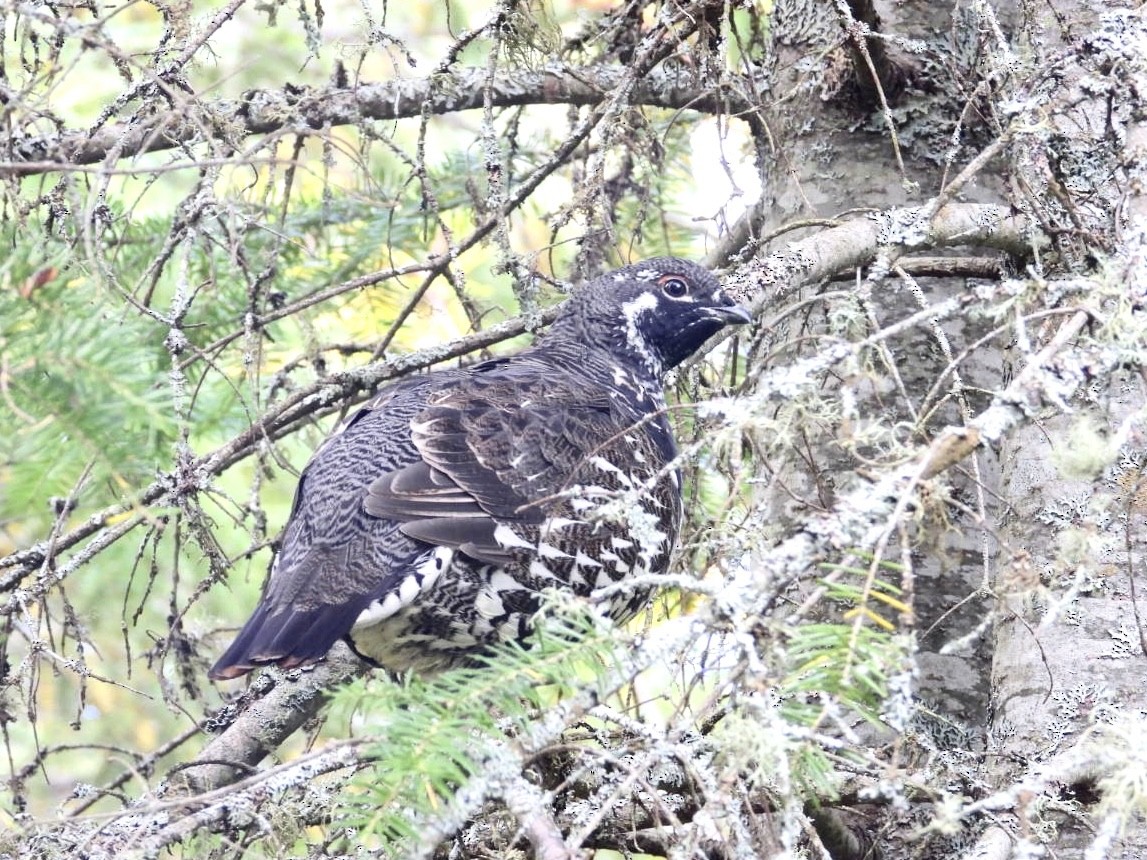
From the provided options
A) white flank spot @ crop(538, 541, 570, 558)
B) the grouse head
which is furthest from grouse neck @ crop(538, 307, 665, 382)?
white flank spot @ crop(538, 541, 570, 558)

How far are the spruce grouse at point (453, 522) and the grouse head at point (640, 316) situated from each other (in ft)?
0.98

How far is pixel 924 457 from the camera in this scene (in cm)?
192

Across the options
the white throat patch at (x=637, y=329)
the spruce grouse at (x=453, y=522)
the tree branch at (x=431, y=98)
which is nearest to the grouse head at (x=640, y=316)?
the white throat patch at (x=637, y=329)

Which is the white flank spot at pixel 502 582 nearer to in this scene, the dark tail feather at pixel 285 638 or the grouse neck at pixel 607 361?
the dark tail feather at pixel 285 638

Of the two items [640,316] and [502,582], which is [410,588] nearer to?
[502,582]

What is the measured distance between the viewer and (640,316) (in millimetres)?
4570

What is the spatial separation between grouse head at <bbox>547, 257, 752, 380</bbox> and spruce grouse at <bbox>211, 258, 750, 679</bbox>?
0.98 feet

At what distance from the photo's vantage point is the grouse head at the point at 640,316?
4465mm

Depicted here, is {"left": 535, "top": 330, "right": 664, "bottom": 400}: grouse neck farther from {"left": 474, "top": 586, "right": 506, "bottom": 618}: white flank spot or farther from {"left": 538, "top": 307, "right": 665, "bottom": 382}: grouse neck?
{"left": 474, "top": 586, "right": 506, "bottom": 618}: white flank spot

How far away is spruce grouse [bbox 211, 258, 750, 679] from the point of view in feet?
11.2

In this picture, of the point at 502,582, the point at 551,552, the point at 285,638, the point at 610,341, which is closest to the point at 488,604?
the point at 502,582

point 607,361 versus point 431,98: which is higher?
point 431,98

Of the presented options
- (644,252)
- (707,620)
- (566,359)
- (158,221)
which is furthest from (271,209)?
(707,620)

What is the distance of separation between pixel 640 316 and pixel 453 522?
132 cm
